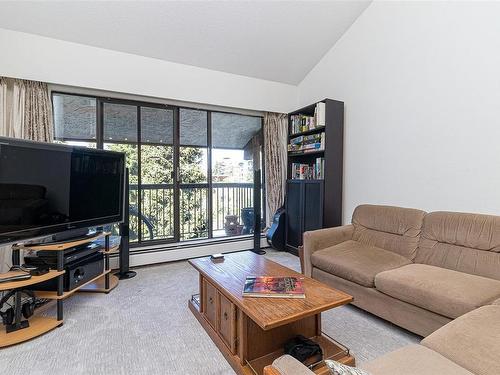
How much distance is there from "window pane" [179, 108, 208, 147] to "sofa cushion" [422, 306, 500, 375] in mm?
3275

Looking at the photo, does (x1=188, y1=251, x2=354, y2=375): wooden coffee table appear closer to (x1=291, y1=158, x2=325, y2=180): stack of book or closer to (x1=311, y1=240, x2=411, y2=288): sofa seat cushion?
(x1=311, y1=240, x2=411, y2=288): sofa seat cushion

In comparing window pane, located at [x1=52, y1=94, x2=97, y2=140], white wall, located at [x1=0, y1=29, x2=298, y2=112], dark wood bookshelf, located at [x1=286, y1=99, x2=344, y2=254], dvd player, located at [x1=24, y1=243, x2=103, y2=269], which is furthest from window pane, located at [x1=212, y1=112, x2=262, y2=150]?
dvd player, located at [x1=24, y1=243, x2=103, y2=269]

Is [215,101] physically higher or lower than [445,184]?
higher

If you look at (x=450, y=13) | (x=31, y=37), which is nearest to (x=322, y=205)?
(x=450, y=13)

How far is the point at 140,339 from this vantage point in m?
1.85

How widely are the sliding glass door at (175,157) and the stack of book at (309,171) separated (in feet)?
2.16

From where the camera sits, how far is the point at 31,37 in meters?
2.73

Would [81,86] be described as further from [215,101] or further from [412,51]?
[412,51]

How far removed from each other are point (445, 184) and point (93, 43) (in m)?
3.83

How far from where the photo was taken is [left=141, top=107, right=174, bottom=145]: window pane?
347cm

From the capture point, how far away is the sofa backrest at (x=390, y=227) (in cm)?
245

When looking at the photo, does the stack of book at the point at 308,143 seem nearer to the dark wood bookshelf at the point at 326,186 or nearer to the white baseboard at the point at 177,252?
the dark wood bookshelf at the point at 326,186

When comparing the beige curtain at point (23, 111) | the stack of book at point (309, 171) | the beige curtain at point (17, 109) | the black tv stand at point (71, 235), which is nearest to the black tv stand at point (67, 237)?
the black tv stand at point (71, 235)

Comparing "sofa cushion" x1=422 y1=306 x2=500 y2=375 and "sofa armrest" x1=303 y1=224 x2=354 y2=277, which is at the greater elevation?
"sofa armrest" x1=303 y1=224 x2=354 y2=277
